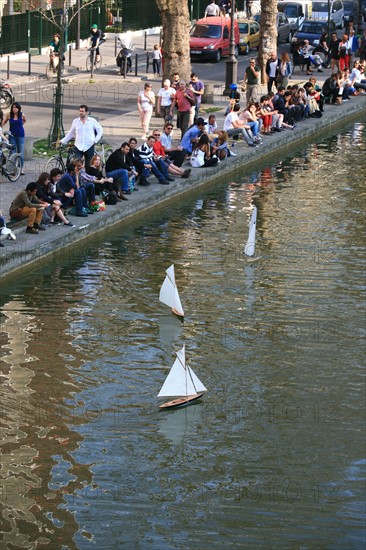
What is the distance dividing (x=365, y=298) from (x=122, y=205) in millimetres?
6761

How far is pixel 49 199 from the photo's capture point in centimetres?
2209

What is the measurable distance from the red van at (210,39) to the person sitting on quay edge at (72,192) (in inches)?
1175

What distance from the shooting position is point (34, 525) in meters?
12.0

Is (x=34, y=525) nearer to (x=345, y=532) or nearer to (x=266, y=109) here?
(x=345, y=532)

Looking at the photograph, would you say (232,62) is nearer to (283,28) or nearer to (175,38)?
(175,38)

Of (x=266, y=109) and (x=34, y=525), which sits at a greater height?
(x=266, y=109)

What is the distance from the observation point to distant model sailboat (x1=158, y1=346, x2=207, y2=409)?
14.7 m

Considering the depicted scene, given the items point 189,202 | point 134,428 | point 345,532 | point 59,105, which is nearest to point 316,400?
point 134,428

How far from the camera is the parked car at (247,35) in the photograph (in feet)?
183

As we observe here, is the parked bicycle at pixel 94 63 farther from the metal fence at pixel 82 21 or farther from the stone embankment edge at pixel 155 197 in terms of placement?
the stone embankment edge at pixel 155 197

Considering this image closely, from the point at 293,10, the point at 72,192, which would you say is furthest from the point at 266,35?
the point at 72,192

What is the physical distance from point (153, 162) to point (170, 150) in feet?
4.43

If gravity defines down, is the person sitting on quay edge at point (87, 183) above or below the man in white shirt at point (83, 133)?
below

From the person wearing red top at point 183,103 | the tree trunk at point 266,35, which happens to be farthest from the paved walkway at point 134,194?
the tree trunk at point 266,35
